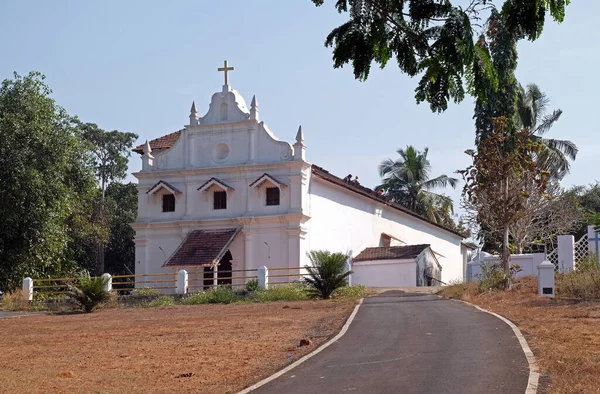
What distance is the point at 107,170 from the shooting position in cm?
6819

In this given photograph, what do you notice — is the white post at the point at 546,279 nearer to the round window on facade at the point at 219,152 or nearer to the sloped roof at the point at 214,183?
the sloped roof at the point at 214,183

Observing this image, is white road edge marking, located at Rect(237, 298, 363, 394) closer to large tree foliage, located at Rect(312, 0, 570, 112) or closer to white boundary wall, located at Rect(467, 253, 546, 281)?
large tree foliage, located at Rect(312, 0, 570, 112)

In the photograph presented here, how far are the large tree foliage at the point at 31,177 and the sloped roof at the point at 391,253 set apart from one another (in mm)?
14886

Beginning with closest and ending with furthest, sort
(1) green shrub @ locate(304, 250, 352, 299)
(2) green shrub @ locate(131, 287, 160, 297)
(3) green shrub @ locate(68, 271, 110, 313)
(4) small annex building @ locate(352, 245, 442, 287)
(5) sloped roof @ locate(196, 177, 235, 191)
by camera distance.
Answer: (3) green shrub @ locate(68, 271, 110, 313) → (1) green shrub @ locate(304, 250, 352, 299) → (2) green shrub @ locate(131, 287, 160, 297) → (5) sloped roof @ locate(196, 177, 235, 191) → (4) small annex building @ locate(352, 245, 442, 287)

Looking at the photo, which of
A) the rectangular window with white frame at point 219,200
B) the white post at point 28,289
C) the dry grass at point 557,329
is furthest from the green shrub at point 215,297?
the rectangular window with white frame at point 219,200

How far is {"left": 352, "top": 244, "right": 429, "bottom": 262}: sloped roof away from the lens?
4409cm

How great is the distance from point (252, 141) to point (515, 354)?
96.9 ft

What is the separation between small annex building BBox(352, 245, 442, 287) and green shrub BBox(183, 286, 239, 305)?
11455mm

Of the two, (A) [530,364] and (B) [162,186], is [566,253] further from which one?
(B) [162,186]

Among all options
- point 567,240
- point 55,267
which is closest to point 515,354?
point 567,240

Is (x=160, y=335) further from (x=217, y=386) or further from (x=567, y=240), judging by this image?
(x=567, y=240)

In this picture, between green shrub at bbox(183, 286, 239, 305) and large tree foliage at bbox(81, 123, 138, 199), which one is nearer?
green shrub at bbox(183, 286, 239, 305)

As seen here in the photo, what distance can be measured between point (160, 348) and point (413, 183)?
158 ft

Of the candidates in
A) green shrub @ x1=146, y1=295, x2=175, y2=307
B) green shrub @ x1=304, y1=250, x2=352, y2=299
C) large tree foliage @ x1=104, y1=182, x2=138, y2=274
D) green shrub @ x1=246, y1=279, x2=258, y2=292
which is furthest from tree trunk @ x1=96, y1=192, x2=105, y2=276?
green shrub @ x1=304, y1=250, x2=352, y2=299
